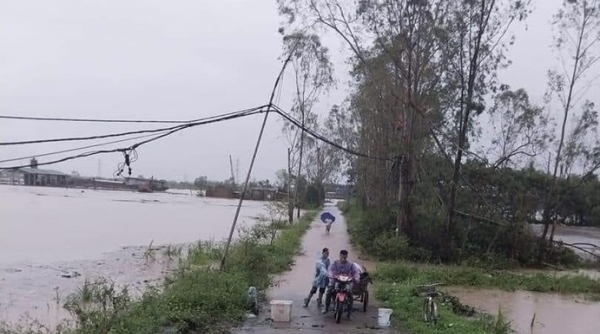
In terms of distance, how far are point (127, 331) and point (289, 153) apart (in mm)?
31857

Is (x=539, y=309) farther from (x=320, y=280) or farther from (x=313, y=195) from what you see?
(x=313, y=195)

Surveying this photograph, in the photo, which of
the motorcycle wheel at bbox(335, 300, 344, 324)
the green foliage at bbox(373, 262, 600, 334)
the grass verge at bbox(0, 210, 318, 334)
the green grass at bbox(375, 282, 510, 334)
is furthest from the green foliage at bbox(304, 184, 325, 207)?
the motorcycle wheel at bbox(335, 300, 344, 324)

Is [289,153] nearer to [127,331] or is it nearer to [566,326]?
[566,326]

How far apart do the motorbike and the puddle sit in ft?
12.0

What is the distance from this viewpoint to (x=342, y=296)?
10.5m

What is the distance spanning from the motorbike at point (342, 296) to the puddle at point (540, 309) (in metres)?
3.64

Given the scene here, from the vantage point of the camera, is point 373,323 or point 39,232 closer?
point 373,323

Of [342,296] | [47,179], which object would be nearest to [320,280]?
[342,296]

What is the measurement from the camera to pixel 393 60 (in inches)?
885

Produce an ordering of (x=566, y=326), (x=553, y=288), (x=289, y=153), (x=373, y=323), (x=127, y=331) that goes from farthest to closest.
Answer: (x=289, y=153), (x=553, y=288), (x=566, y=326), (x=373, y=323), (x=127, y=331)

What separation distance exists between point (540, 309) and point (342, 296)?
23.4 feet

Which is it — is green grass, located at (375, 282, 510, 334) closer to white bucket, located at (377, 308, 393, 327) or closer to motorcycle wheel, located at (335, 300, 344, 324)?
white bucket, located at (377, 308, 393, 327)

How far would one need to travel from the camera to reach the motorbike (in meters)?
10.5

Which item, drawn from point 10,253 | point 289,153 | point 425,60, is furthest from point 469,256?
point 289,153
